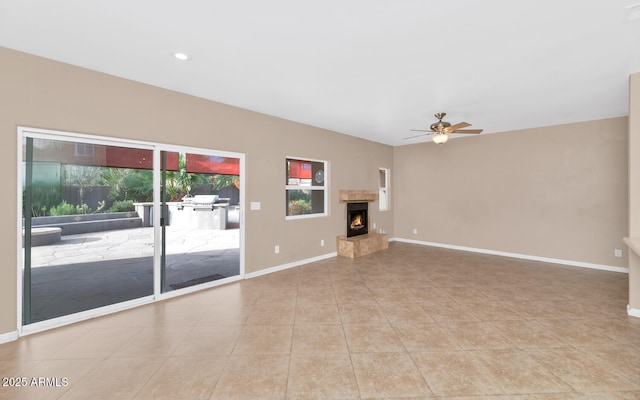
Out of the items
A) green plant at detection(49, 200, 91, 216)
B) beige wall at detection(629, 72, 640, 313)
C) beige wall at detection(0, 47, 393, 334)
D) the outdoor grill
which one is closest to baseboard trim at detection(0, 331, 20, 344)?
beige wall at detection(0, 47, 393, 334)

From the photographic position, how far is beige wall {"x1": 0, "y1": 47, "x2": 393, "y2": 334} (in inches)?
97.7

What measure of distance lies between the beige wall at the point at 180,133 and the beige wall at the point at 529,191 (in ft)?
6.97

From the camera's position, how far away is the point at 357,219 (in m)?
6.41

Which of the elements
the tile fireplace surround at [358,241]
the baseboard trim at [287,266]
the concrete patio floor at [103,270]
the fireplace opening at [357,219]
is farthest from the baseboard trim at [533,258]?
the concrete patio floor at [103,270]

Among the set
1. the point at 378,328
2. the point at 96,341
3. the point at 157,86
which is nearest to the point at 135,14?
the point at 157,86

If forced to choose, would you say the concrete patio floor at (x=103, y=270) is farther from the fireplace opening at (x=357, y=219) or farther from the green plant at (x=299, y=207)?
the fireplace opening at (x=357, y=219)

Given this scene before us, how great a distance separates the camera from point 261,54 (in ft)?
8.48

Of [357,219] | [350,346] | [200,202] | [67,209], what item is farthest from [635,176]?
[67,209]

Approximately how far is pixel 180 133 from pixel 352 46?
2.54 m

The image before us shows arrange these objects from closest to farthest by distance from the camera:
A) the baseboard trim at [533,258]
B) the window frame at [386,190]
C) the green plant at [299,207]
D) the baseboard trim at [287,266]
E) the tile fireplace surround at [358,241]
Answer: the baseboard trim at [287,266]
the baseboard trim at [533,258]
the green plant at [299,207]
the tile fireplace surround at [358,241]
the window frame at [386,190]

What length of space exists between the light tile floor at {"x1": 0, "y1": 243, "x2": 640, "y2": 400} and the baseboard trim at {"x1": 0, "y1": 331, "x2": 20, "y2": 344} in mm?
70

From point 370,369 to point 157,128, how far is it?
3617 mm

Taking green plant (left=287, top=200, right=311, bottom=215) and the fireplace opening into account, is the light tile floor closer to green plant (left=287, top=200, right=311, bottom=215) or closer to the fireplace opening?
green plant (left=287, top=200, right=311, bottom=215)

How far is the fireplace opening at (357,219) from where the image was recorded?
20.2 feet
